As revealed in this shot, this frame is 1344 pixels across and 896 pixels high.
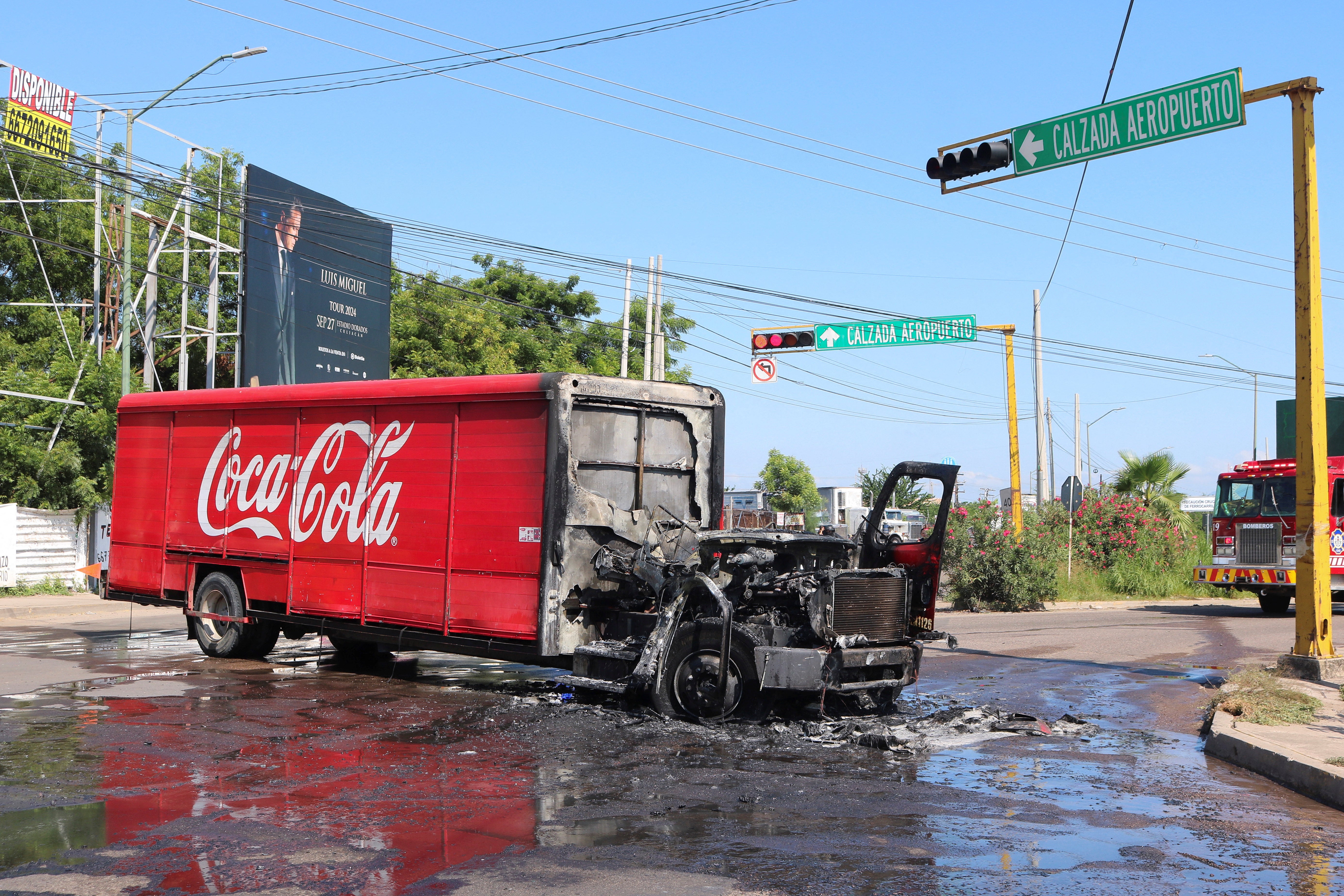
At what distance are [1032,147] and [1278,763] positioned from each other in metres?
8.19

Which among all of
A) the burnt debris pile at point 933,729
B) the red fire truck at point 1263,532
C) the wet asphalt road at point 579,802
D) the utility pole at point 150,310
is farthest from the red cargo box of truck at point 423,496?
the red fire truck at point 1263,532

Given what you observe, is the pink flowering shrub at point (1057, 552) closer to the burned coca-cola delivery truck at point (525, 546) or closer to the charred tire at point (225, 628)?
the burned coca-cola delivery truck at point (525, 546)

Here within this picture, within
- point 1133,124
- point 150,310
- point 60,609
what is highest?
point 1133,124

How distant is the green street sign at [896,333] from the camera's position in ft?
86.5

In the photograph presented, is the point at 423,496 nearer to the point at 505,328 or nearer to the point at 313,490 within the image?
the point at 313,490

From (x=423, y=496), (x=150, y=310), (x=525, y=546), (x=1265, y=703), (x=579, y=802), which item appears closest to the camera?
(x=579, y=802)

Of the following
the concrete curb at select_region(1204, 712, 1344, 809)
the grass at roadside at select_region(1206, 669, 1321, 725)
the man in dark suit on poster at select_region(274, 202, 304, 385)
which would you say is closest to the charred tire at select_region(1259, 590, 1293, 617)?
the grass at roadside at select_region(1206, 669, 1321, 725)

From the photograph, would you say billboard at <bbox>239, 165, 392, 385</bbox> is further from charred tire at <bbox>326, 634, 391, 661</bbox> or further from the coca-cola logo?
charred tire at <bbox>326, 634, 391, 661</bbox>

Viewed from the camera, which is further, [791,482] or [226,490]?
[791,482]

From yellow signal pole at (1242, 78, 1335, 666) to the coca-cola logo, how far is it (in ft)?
30.7

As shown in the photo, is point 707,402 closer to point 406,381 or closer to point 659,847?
point 406,381

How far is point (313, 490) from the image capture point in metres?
12.8

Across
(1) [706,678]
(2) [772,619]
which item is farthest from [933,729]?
(1) [706,678]

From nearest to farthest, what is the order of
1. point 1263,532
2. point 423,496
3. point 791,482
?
point 423,496 → point 1263,532 → point 791,482
